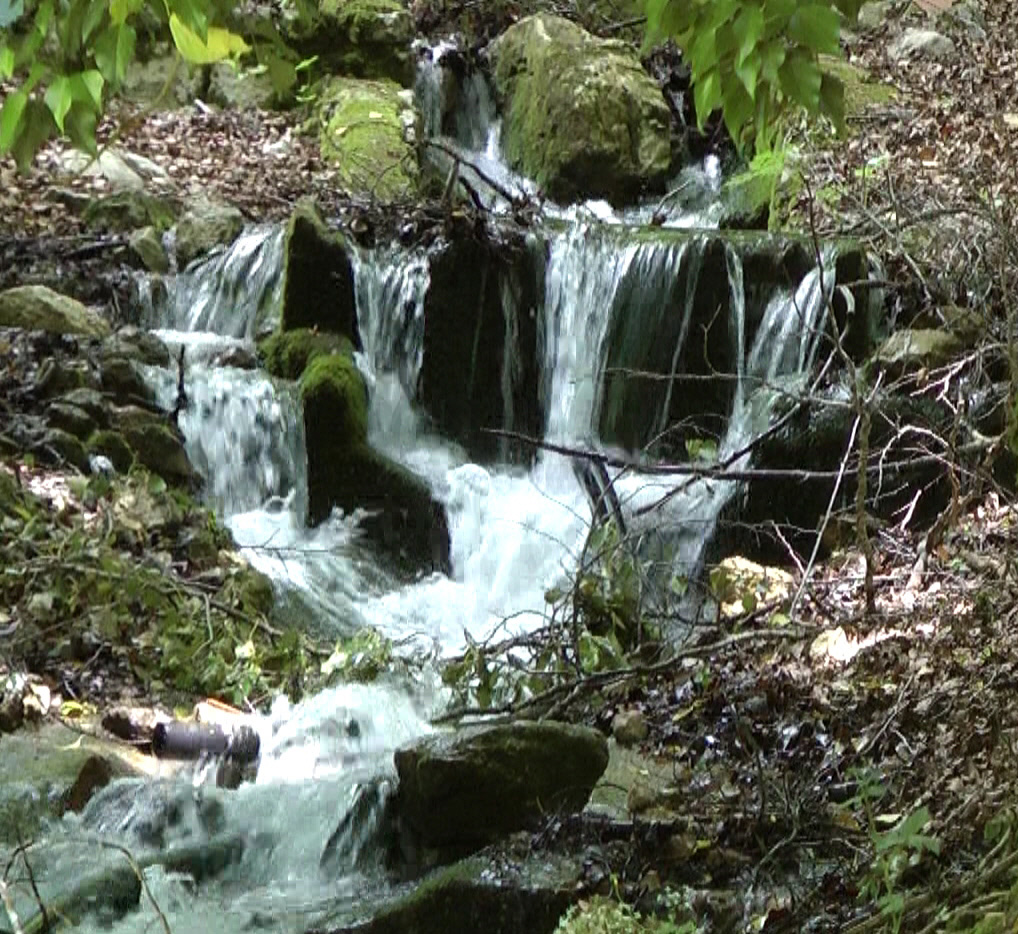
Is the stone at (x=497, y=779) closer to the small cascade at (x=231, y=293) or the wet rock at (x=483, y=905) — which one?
the wet rock at (x=483, y=905)

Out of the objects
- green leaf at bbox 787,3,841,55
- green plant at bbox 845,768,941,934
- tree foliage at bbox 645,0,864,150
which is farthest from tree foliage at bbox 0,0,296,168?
green plant at bbox 845,768,941,934

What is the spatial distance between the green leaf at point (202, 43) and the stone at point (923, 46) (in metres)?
10.4

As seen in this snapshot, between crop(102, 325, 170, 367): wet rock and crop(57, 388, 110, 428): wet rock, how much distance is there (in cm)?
47

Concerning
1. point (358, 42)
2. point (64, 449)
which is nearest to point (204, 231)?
point (64, 449)

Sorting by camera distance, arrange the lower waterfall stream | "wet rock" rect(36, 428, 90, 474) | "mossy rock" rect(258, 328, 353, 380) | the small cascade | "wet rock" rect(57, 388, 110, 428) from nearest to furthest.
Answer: the lower waterfall stream → "wet rock" rect(36, 428, 90, 474) → "wet rock" rect(57, 388, 110, 428) → "mossy rock" rect(258, 328, 353, 380) → the small cascade

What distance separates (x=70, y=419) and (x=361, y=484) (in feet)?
5.38

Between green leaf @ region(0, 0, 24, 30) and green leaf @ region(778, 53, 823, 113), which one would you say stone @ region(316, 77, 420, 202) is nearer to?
green leaf @ region(778, 53, 823, 113)

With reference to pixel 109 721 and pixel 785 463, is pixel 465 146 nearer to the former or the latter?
pixel 785 463

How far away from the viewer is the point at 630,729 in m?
4.55

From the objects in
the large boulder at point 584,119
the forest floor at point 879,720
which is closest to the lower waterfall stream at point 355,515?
the forest floor at point 879,720

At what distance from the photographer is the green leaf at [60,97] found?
1.78 meters

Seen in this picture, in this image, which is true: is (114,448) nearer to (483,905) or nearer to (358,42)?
(483,905)

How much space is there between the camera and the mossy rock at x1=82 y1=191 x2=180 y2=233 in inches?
372

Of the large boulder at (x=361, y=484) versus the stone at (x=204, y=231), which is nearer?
the large boulder at (x=361, y=484)
